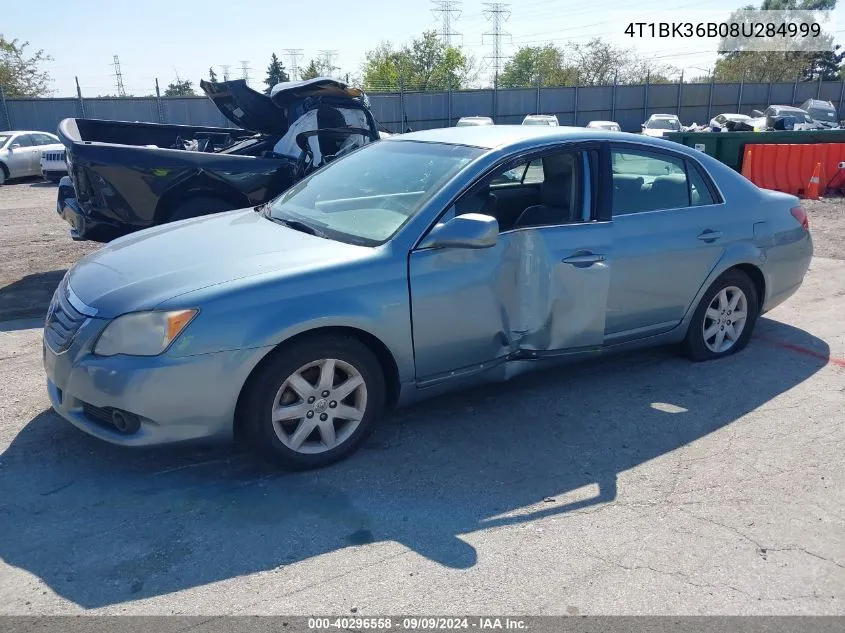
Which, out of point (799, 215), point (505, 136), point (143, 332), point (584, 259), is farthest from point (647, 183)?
point (143, 332)

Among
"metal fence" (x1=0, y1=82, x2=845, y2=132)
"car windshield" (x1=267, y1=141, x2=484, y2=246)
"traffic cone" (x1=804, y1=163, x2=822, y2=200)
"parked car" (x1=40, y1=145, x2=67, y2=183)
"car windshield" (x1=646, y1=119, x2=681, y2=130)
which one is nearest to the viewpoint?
"car windshield" (x1=267, y1=141, x2=484, y2=246)

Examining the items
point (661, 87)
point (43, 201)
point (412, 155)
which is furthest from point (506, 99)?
point (412, 155)

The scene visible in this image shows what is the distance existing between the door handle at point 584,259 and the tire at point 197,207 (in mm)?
4302

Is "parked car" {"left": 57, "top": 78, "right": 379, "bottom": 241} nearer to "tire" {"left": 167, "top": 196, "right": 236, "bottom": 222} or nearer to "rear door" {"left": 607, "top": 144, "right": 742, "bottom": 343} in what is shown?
"tire" {"left": 167, "top": 196, "right": 236, "bottom": 222}

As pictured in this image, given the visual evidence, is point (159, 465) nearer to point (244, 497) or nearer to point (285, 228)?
point (244, 497)

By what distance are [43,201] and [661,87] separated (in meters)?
35.6

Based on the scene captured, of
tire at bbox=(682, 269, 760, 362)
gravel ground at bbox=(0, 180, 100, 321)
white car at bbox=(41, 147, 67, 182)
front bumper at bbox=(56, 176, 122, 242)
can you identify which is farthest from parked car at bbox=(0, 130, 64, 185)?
tire at bbox=(682, 269, 760, 362)

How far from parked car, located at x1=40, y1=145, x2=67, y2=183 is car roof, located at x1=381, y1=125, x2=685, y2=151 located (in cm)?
1655

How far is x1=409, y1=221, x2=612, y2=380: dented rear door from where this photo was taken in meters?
3.81

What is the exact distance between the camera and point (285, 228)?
4203 millimetres

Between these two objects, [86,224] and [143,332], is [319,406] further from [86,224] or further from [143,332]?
[86,224]

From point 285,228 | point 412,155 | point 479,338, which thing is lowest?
point 479,338

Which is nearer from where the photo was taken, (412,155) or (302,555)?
(302,555)

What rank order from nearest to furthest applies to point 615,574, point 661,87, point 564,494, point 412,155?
point 615,574 < point 564,494 < point 412,155 < point 661,87
